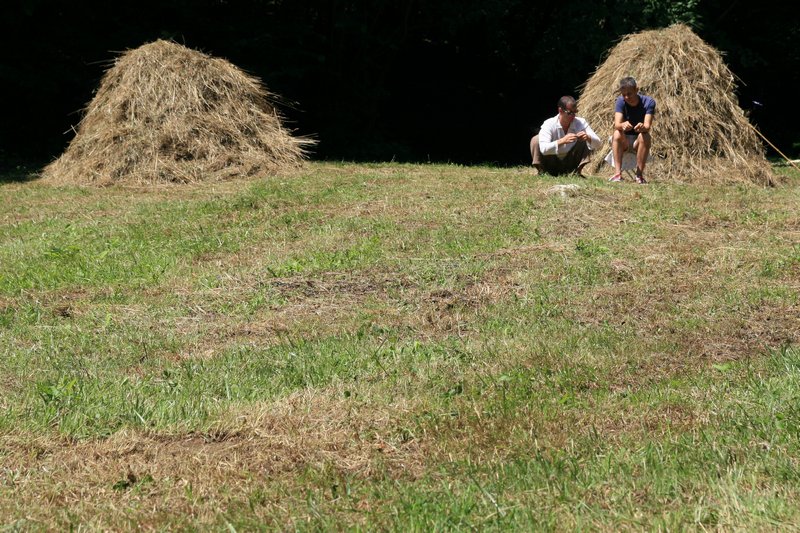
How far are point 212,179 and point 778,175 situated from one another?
8.63 meters

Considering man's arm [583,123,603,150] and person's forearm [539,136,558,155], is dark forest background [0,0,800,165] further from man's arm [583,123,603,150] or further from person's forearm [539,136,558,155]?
person's forearm [539,136,558,155]

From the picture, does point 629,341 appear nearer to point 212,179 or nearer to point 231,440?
point 231,440

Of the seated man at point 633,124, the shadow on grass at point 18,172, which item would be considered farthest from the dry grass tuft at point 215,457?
the shadow on grass at point 18,172

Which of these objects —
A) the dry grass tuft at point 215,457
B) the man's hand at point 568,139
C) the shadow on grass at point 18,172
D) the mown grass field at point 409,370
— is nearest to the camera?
the mown grass field at point 409,370

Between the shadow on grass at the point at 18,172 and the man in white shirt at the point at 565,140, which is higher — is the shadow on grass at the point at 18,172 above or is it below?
below

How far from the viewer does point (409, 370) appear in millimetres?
5219

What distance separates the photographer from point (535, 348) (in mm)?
5488

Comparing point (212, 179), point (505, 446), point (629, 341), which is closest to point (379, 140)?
point (212, 179)

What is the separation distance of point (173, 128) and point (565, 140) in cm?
579

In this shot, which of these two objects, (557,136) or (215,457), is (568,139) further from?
(215,457)

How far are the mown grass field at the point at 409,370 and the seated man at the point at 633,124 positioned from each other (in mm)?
2791

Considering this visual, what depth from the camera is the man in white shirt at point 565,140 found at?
1268 cm

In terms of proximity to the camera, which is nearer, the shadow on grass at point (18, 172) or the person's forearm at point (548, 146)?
the person's forearm at point (548, 146)

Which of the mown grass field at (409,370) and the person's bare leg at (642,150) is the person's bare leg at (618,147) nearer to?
the person's bare leg at (642,150)
